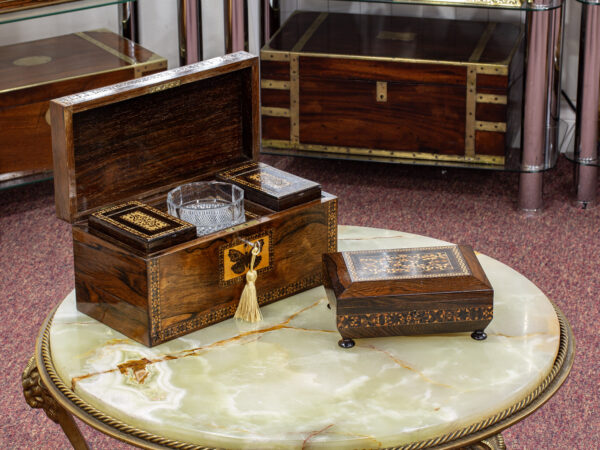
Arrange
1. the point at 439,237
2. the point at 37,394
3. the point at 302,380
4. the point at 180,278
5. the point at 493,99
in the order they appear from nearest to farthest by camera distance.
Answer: the point at 302,380 < the point at 180,278 < the point at 37,394 < the point at 439,237 < the point at 493,99

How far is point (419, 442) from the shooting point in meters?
1.40

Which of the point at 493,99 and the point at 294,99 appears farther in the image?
the point at 294,99

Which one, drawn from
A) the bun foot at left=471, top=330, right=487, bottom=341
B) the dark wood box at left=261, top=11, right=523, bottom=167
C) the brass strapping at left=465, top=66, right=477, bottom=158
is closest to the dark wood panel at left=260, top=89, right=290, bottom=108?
the dark wood box at left=261, top=11, right=523, bottom=167

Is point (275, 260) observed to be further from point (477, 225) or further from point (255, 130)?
point (477, 225)

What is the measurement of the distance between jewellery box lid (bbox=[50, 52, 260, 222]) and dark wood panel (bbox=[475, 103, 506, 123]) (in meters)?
1.42

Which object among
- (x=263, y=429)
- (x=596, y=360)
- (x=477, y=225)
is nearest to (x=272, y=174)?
(x=263, y=429)

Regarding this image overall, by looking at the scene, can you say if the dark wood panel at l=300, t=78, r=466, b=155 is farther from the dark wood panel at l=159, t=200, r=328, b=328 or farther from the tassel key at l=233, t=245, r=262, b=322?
the tassel key at l=233, t=245, r=262, b=322

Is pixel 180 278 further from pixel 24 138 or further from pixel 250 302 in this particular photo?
pixel 24 138

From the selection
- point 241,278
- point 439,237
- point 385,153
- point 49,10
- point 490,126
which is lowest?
point 439,237

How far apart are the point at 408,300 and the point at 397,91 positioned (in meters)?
1.81

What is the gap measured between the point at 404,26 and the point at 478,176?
0.57 metres

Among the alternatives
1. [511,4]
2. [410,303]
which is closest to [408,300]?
[410,303]

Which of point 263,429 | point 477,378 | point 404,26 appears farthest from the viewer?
point 404,26

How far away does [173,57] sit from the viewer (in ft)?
13.1
